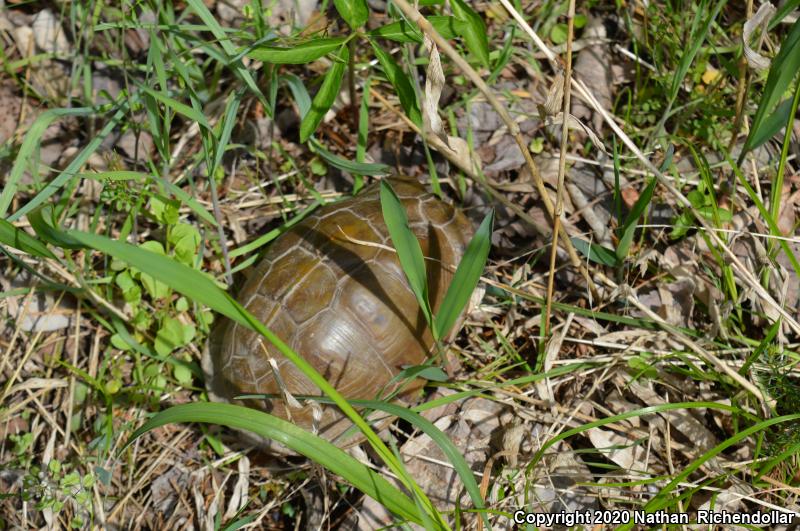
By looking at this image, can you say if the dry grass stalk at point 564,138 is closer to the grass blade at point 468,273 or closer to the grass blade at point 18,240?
the grass blade at point 468,273

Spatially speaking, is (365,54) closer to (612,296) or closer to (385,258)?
(385,258)

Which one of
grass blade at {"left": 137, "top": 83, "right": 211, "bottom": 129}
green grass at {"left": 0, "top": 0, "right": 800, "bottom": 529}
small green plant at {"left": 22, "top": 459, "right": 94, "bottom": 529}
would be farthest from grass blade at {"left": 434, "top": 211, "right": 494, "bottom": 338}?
small green plant at {"left": 22, "top": 459, "right": 94, "bottom": 529}

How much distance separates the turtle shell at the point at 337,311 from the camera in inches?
91.3

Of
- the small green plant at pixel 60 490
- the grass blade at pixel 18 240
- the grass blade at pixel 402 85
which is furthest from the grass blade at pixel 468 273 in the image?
the small green plant at pixel 60 490

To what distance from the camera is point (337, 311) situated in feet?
7.61

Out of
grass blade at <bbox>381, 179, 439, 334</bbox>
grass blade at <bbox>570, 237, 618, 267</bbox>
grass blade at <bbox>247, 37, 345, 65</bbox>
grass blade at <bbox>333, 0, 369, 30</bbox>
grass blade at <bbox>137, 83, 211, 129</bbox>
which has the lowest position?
grass blade at <bbox>570, 237, 618, 267</bbox>

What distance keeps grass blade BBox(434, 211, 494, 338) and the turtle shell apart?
37cm

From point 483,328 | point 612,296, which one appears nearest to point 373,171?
point 483,328

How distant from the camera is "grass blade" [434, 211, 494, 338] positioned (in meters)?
1.90

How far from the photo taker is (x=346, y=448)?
2.44 m

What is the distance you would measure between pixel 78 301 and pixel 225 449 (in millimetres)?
895

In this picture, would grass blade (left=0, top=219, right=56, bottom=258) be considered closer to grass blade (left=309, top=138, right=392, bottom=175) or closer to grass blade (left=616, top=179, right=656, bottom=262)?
grass blade (left=309, top=138, right=392, bottom=175)

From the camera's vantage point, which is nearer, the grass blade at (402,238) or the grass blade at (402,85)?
the grass blade at (402,238)

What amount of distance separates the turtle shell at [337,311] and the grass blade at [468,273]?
14.6 inches
